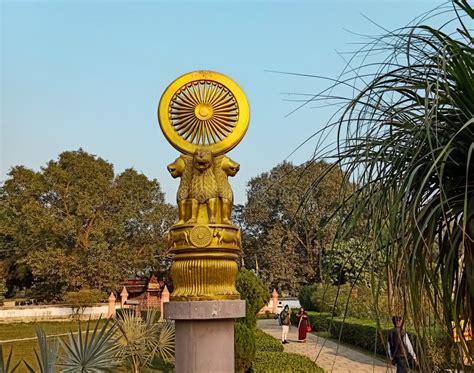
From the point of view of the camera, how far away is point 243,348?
8.05 metres

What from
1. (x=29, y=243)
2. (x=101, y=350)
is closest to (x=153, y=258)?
(x=29, y=243)

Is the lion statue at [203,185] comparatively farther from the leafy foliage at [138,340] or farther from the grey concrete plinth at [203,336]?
the leafy foliage at [138,340]

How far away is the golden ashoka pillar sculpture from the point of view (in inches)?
158

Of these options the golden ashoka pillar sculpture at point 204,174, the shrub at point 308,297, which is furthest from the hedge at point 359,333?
the golden ashoka pillar sculpture at point 204,174

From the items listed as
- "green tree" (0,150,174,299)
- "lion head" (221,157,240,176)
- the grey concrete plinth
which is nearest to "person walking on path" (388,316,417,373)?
the grey concrete plinth

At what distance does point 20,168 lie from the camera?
2584cm

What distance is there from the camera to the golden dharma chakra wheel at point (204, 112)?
4363 mm

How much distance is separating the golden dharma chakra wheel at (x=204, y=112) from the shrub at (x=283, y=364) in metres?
3.68

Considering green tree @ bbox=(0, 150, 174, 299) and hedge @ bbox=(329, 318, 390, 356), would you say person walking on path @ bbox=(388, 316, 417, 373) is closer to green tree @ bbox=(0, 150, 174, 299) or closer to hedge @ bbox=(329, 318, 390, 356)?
hedge @ bbox=(329, 318, 390, 356)

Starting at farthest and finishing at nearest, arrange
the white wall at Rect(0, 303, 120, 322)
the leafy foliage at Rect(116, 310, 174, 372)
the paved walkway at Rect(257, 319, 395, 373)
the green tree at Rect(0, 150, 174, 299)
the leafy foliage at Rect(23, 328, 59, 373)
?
the green tree at Rect(0, 150, 174, 299) < the white wall at Rect(0, 303, 120, 322) < the paved walkway at Rect(257, 319, 395, 373) < the leafy foliage at Rect(116, 310, 174, 372) < the leafy foliage at Rect(23, 328, 59, 373)

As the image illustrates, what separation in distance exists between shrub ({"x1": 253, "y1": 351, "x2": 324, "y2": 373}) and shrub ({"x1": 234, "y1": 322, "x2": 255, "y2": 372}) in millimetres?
141

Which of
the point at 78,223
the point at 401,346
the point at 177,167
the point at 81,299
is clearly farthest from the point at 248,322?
the point at 78,223

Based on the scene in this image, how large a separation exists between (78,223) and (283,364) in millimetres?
18969

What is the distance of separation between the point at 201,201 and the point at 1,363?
1807mm
